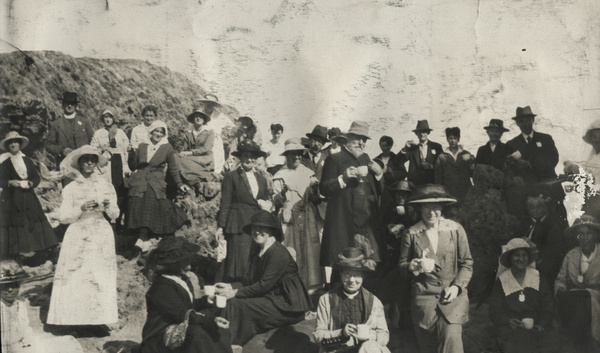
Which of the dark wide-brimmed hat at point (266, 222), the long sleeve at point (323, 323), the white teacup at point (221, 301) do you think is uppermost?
the dark wide-brimmed hat at point (266, 222)

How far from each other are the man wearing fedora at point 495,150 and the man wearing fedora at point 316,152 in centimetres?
134

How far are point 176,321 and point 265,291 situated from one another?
30.0 inches

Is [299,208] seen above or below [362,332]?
above

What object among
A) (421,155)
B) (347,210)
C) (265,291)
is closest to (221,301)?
(265,291)

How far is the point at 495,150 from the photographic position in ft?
24.1

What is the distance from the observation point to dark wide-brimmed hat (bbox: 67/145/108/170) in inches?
286

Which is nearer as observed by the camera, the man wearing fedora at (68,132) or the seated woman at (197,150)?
the man wearing fedora at (68,132)

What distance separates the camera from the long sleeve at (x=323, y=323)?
6680mm

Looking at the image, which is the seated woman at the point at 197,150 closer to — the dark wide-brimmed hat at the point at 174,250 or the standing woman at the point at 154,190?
the standing woman at the point at 154,190

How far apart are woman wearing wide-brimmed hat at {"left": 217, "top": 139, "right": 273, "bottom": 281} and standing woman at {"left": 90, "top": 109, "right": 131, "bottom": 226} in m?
0.87

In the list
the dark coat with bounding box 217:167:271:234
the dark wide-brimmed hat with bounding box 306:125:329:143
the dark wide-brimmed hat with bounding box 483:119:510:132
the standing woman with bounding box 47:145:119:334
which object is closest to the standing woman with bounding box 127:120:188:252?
the standing woman with bounding box 47:145:119:334

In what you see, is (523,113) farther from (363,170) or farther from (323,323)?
(323,323)

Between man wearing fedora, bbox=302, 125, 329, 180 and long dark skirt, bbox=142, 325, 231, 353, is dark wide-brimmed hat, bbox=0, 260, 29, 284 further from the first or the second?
man wearing fedora, bbox=302, 125, 329, 180

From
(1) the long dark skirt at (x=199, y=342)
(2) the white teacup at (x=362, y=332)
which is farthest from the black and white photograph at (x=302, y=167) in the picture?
(2) the white teacup at (x=362, y=332)
